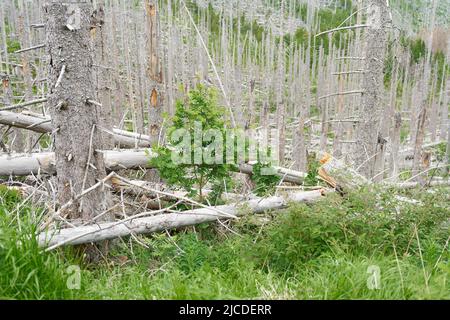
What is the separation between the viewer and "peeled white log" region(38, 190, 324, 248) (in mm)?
4045

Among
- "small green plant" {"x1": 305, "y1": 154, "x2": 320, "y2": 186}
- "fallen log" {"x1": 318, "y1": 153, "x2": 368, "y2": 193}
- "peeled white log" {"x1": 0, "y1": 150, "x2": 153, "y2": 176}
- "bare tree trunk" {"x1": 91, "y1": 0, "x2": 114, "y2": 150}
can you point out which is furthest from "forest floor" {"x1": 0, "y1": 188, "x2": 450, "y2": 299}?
"bare tree trunk" {"x1": 91, "y1": 0, "x2": 114, "y2": 150}

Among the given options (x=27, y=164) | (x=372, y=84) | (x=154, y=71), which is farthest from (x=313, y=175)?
(x=27, y=164)

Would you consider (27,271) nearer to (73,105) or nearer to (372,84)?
(73,105)

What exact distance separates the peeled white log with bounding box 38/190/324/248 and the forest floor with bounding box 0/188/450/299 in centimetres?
13

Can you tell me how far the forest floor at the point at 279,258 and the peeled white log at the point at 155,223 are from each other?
134 mm

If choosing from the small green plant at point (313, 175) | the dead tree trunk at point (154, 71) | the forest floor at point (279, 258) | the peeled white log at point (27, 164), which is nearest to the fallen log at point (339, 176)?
the small green plant at point (313, 175)

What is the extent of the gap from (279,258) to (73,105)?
2517 millimetres

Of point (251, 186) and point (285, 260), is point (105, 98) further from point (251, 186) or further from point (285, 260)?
point (285, 260)

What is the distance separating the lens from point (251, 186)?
668 centimetres

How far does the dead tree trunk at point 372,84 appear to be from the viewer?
7273 millimetres

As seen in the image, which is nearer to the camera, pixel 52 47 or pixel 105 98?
pixel 52 47
